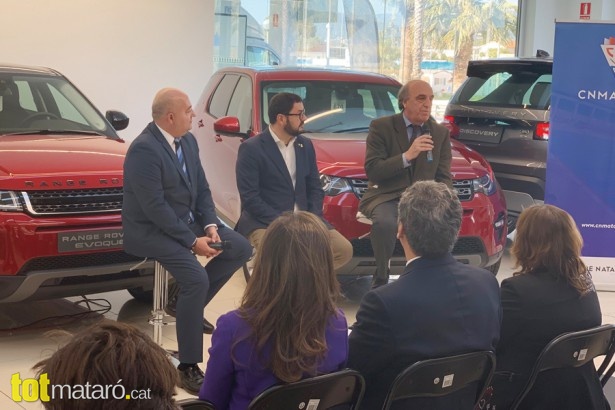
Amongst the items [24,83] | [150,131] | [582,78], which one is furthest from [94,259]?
[582,78]

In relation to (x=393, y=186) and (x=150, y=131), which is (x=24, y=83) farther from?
(x=393, y=186)

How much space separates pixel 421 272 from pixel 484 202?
3.15 m

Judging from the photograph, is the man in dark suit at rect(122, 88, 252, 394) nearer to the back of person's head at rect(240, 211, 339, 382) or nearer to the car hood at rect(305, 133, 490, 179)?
the car hood at rect(305, 133, 490, 179)

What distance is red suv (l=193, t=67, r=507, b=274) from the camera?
224 inches

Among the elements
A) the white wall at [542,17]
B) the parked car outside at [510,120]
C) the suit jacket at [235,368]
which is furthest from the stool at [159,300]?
the white wall at [542,17]

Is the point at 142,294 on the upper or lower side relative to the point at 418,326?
lower

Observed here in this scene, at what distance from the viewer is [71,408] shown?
1.51 metres

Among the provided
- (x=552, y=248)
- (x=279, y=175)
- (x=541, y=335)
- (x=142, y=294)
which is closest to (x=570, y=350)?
(x=541, y=335)

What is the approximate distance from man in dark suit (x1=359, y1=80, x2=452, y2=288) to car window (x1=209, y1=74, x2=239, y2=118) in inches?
68.1

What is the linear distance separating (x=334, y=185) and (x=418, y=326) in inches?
119

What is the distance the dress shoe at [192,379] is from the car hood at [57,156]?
1.26 metres

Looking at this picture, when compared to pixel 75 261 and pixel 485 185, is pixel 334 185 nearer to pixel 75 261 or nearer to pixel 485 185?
pixel 485 185

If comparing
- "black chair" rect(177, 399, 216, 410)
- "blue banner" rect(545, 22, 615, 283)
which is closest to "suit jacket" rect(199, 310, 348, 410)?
"black chair" rect(177, 399, 216, 410)

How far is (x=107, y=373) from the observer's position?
150 cm
